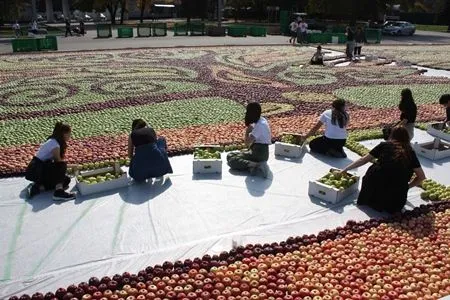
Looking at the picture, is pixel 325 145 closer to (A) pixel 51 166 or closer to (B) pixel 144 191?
(B) pixel 144 191

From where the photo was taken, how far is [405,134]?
22.5ft

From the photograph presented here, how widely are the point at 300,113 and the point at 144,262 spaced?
324 inches

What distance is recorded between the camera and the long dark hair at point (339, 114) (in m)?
9.14

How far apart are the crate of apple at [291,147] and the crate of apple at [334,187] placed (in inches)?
65.7

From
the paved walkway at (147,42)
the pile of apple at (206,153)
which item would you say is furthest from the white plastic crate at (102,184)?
the paved walkway at (147,42)

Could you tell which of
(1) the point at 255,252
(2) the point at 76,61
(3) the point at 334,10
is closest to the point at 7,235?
(1) the point at 255,252

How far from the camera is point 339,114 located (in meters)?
9.19

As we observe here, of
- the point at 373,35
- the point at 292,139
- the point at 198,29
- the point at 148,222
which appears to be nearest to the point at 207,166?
the point at 148,222

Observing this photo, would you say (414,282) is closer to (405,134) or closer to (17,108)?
(405,134)

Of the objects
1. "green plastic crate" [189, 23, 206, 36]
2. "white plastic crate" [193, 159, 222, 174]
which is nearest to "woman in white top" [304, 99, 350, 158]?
"white plastic crate" [193, 159, 222, 174]

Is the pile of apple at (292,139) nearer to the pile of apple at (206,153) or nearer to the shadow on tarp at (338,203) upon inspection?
the pile of apple at (206,153)

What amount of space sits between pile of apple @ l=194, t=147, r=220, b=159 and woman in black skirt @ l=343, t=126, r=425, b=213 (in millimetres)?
2870

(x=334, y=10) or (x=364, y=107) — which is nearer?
(x=364, y=107)

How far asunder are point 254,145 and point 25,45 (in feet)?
77.1
